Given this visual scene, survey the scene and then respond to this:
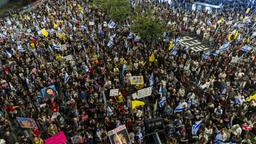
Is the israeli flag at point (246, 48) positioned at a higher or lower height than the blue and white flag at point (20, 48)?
lower

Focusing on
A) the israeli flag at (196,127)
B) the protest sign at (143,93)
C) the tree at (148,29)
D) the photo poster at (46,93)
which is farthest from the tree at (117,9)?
the israeli flag at (196,127)

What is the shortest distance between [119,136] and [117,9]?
20042 millimetres

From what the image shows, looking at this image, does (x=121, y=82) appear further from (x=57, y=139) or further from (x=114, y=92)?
(x=57, y=139)

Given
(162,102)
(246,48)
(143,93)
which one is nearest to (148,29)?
(246,48)

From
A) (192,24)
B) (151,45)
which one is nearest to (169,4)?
(192,24)

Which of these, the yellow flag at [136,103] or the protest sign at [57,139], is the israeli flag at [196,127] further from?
the protest sign at [57,139]

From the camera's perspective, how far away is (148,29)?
2636 cm

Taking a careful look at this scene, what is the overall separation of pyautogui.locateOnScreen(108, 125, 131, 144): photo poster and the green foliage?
501 inches

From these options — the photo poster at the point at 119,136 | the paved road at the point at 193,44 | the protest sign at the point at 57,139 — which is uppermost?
the protest sign at the point at 57,139

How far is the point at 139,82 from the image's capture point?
2003 cm

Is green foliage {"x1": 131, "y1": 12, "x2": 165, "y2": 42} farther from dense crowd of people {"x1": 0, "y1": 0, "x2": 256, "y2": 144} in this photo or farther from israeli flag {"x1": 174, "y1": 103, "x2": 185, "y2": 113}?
israeli flag {"x1": 174, "y1": 103, "x2": 185, "y2": 113}

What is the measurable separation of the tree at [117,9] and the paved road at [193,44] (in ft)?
21.6

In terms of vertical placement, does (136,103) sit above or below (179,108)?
above

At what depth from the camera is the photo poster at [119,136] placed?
15312 millimetres
